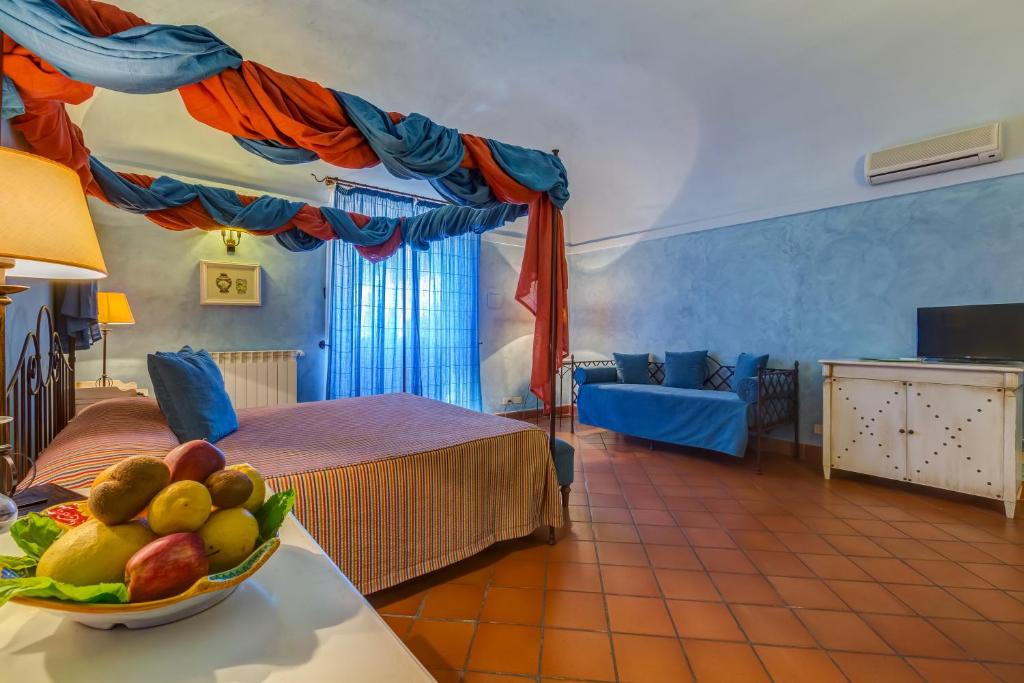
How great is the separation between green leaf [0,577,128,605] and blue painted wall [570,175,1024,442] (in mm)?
4734

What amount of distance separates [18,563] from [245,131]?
5.09 feet

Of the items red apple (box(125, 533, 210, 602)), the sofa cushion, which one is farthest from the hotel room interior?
the sofa cushion

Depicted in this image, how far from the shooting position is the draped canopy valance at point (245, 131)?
4.25 ft

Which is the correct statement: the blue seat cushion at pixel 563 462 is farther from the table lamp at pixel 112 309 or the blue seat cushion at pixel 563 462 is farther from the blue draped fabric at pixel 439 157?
the table lamp at pixel 112 309

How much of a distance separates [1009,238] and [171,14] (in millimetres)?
5558

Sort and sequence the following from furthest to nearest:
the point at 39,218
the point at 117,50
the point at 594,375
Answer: the point at 594,375
the point at 117,50
the point at 39,218

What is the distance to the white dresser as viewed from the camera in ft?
9.06

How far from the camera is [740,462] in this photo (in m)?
4.01

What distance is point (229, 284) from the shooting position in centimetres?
407

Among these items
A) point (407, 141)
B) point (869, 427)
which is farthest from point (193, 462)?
point (869, 427)

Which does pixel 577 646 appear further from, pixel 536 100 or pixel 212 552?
pixel 536 100

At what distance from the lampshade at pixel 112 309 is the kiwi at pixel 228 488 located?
129 inches

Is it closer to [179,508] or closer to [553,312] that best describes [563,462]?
[553,312]

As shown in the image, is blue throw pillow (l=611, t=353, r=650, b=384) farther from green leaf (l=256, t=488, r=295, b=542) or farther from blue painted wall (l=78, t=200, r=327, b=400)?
green leaf (l=256, t=488, r=295, b=542)
